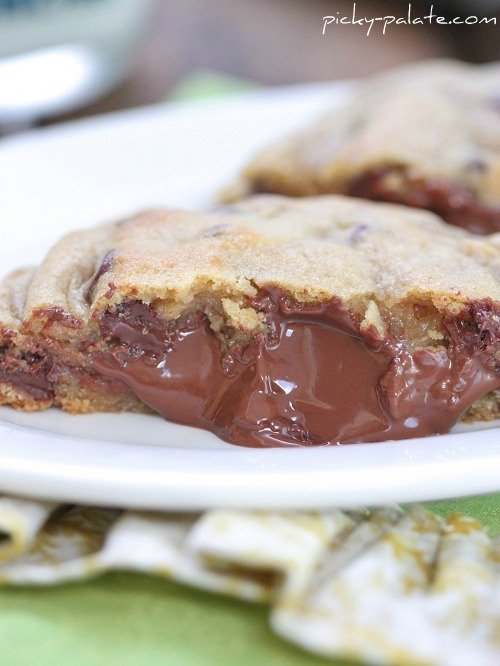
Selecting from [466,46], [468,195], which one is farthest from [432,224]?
[466,46]

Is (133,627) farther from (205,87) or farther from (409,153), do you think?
(205,87)

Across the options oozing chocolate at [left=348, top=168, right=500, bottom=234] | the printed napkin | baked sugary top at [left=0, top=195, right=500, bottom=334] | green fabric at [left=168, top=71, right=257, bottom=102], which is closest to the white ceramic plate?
the printed napkin

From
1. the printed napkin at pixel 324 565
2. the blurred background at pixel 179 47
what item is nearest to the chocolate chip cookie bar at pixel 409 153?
the blurred background at pixel 179 47

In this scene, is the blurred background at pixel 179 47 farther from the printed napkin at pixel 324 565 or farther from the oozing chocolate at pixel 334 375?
the printed napkin at pixel 324 565

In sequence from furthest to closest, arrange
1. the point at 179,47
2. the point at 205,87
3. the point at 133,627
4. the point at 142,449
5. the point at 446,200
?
the point at 179,47 < the point at 205,87 < the point at 446,200 < the point at 142,449 < the point at 133,627

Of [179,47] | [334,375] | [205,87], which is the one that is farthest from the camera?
[179,47]

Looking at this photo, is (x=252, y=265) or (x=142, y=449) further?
(x=252, y=265)

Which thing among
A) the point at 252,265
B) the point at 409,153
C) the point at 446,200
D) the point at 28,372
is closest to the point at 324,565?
the point at 252,265

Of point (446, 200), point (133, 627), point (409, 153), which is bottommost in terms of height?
point (133, 627)
